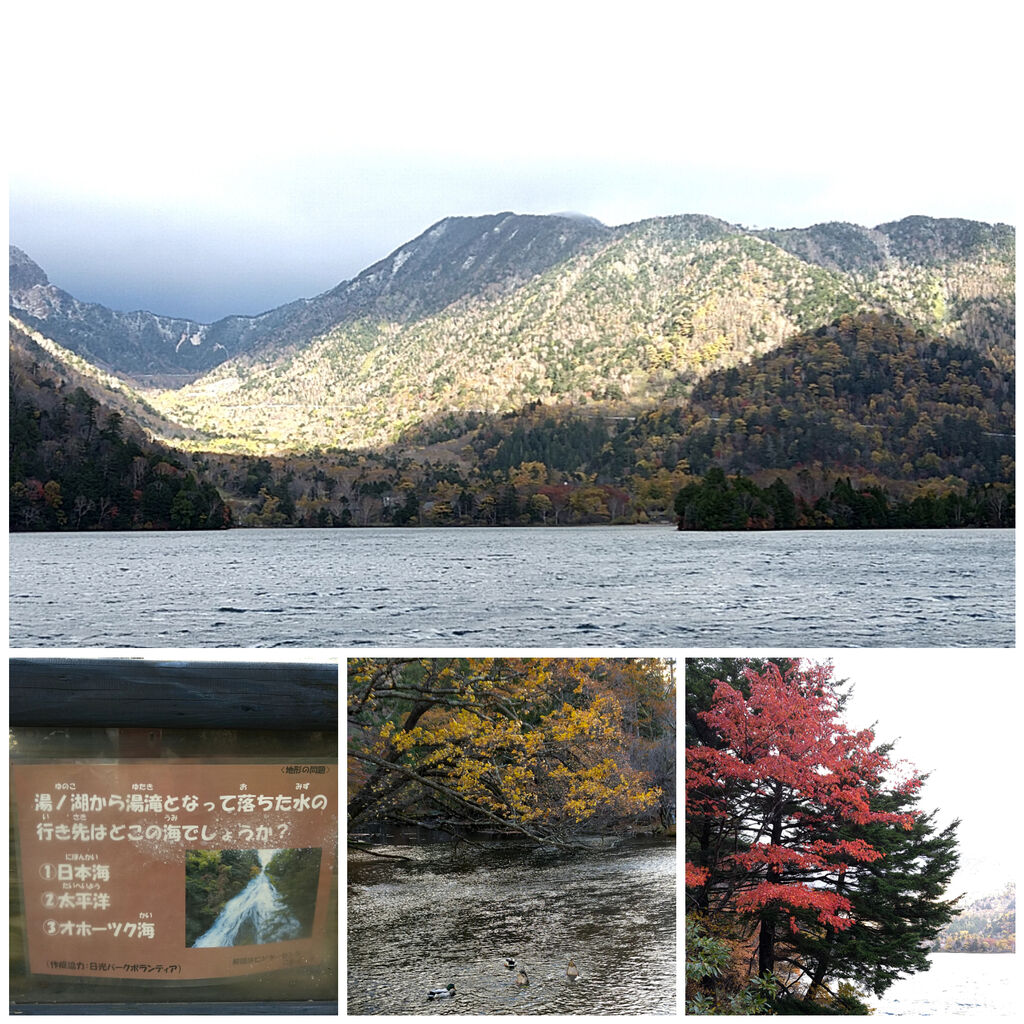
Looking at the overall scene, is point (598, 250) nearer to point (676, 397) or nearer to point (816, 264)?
point (676, 397)

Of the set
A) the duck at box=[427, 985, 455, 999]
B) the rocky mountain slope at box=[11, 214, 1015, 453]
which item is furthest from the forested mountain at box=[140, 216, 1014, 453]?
the duck at box=[427, 985, 455, 999]

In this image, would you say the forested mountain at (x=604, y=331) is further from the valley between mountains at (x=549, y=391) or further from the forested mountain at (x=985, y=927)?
the forested mountain at (x=985, y=927)

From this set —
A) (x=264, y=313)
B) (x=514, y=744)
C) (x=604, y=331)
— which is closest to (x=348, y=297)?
(x=264, y=313)

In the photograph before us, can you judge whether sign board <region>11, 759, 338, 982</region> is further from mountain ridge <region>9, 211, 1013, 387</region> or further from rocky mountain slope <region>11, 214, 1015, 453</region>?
rocky mountain slope <region>11, 214, 1015, 453</region>

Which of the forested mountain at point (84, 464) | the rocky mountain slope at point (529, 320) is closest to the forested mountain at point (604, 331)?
the rocky mountain slope at point (529, 320)

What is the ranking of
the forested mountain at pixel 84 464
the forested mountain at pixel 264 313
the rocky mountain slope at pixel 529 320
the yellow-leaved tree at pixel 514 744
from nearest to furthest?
the yellow-leaved tree at pixel 514 744 < the forested mountain at pixel 84 464 < the forested mountain at pixel 264 313 < the rocky mountain slope at pixel 529 320
